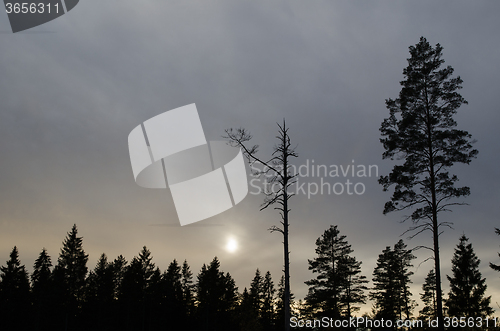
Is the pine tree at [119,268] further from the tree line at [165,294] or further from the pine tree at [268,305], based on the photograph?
the pine tree at [268,305]

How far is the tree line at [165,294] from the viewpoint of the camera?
40.8 m

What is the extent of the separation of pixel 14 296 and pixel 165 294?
Result: 2109 centimetres

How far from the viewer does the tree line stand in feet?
134

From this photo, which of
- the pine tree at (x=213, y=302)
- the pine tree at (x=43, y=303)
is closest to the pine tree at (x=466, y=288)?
the pine tree at (x=213, y=302)

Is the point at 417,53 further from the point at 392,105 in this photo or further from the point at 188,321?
the point at 188,321

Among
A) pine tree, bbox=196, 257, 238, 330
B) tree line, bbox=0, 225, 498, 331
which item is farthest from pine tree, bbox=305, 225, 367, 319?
pine tree, bbox=196, 257, 238, 330

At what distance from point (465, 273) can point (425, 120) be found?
1598 inches

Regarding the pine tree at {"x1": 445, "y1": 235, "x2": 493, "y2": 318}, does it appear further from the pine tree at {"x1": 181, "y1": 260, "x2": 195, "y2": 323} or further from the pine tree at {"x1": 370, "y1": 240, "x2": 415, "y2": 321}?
the pine tree at {"x1": 181, "y1": 260, "x2": 195, "y2": 323}

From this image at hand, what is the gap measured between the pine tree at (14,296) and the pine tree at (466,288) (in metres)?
59.0

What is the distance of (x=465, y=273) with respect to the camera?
4872 centimetres

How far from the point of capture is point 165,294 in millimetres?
56344

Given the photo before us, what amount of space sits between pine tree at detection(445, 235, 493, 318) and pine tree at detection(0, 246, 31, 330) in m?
59.0

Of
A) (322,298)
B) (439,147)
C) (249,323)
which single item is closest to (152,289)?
(249,323)

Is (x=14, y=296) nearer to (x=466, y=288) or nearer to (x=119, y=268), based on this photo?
(x=119, y=268)
